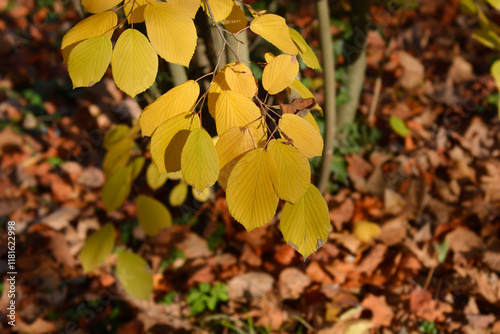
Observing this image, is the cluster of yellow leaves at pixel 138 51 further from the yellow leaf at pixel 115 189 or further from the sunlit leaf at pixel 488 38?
the sunlit leaf at pixel 488 38

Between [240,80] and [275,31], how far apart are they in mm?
126

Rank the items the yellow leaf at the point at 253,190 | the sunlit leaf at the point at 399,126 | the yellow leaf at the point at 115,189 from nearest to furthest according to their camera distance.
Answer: the yellow leaf at the point at 253,190 → the yellow leaf at the point at 115,189 → the sunlit leaf at the point at 399,126

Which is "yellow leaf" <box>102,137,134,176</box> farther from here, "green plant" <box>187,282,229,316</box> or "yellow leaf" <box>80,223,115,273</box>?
"green plant" <box>187,282,229,316</box>

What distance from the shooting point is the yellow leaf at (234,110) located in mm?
668

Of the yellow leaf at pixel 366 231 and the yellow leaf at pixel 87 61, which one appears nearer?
the yellow leaf at pixel 87 61

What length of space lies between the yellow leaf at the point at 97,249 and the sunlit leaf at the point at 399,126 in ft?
5.61

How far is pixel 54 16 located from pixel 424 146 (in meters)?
3.81

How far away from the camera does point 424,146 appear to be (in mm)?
2195

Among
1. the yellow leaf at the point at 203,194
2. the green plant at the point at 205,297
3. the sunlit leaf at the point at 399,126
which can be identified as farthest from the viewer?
the sunlit leaf at the point at 399,126

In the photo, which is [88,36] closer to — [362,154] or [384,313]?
[384,313]

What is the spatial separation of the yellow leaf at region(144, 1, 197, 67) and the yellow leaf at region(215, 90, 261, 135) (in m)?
0.10

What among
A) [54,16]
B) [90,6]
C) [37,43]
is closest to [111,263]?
[90,6]

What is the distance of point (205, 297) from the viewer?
1.69 metres

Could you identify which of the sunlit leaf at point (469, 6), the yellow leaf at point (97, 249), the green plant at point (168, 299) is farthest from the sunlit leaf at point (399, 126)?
the yellow leaf at point (97, 249)
